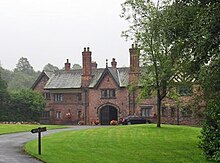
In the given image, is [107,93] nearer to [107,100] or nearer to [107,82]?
[107,100]

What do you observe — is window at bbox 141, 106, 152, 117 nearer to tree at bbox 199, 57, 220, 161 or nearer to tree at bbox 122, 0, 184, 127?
tree at bbox 122, 0, 184, 127

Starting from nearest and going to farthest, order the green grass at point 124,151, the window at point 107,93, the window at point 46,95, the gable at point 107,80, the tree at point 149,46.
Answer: the green grass at point 124,151
the tree at point 149,46
the gable at point 107,80
the window at point 107,93
the window at point 46,95

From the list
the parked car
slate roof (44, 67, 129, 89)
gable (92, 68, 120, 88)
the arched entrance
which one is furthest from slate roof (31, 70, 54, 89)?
the parked car

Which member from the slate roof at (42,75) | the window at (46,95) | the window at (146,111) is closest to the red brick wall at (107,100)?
the window at (146,111)

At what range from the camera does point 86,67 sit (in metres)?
70.4

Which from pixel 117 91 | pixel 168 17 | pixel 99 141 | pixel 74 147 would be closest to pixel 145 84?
pixel 99 141

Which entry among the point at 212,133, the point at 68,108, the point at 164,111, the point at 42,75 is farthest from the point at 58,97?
the point at 212,133

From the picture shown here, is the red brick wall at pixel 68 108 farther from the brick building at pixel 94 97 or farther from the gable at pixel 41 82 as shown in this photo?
the gable at pixel 41 82

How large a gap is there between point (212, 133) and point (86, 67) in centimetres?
4997

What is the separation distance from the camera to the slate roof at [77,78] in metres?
68.4

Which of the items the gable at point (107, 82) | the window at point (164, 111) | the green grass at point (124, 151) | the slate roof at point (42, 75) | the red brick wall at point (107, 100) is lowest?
the green grass at point (124, 151)

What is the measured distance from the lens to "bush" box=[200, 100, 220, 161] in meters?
20.4

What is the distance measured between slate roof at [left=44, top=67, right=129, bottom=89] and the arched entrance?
4.06 meters

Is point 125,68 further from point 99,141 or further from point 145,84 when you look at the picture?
point 99,141
